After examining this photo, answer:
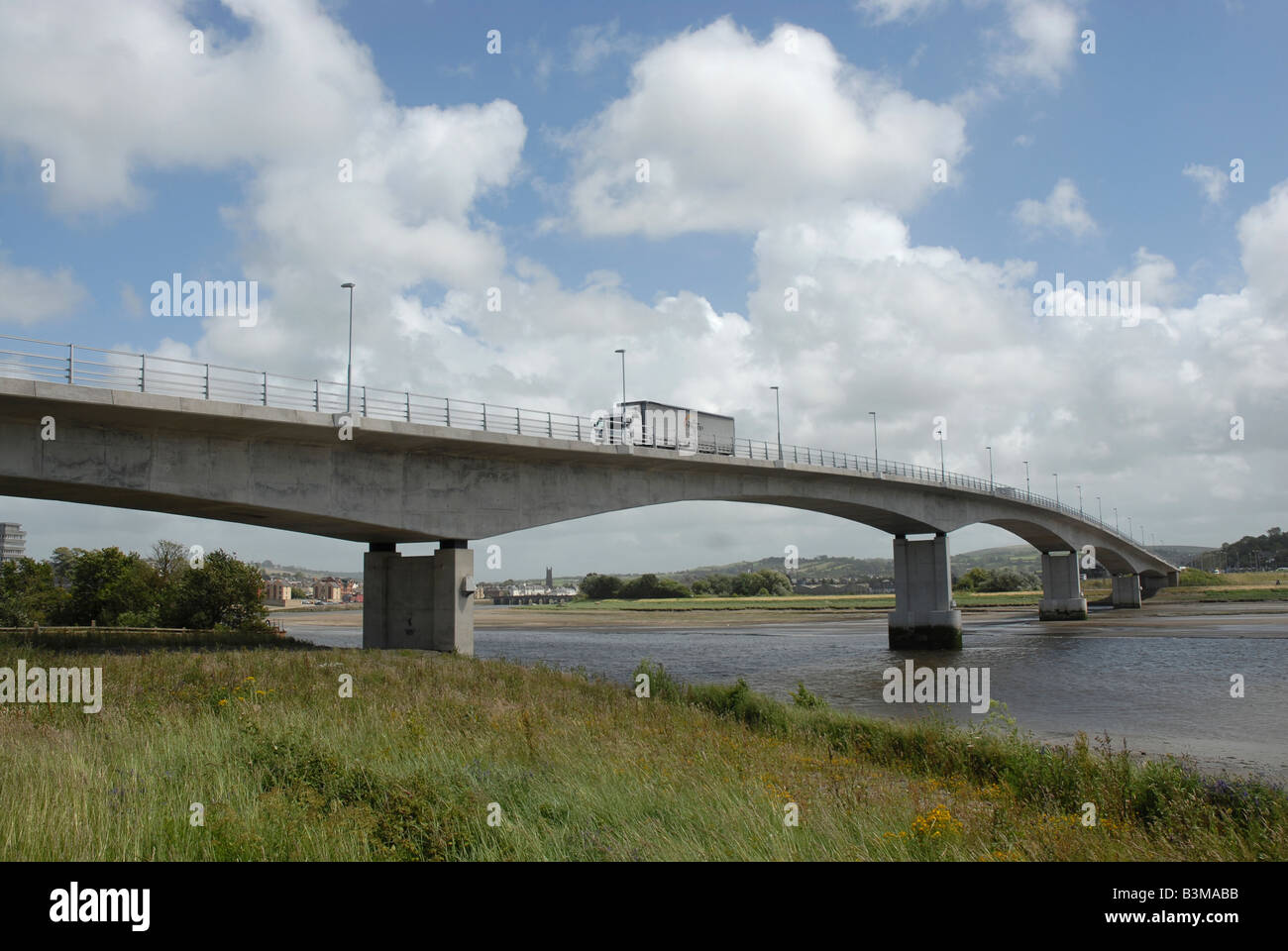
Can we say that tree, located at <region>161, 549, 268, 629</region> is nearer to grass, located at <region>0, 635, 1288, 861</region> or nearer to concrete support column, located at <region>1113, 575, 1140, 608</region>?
grass, located at <region>0, 635, 1288, 861</region>

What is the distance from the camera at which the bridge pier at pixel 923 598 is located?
52.2 meters

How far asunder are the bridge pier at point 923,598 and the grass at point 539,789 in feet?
120

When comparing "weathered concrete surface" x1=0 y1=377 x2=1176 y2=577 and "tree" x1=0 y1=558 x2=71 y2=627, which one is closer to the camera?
"weathered concrete surface" x1=0 y1=377 x2=1176 y2=577

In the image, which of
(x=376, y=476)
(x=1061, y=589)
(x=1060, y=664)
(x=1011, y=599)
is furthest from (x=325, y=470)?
(x=1011, y=599)

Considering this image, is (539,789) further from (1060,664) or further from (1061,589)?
(1061,589)

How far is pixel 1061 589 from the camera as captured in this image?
3337 inches

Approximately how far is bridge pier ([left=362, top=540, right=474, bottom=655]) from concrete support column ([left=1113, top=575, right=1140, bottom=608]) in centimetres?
9345

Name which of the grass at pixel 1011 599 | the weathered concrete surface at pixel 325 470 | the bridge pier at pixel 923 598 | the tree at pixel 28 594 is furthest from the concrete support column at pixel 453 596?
the grass at pixel 1011 599

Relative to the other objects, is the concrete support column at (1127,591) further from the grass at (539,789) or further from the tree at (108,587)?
the tree at (108,587)

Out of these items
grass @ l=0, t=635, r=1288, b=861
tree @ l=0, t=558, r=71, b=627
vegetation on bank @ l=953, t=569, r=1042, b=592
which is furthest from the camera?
vegetation on bank @ l=953, t=569, r=1042, b=592

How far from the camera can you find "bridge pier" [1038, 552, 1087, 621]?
81625 millimetres

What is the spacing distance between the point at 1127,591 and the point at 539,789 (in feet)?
359

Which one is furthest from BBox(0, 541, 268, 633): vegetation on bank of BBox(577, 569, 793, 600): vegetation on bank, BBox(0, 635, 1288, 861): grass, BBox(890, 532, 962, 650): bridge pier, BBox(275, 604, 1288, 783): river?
BBox(577, 569, 793, 600): vegetation on bank
